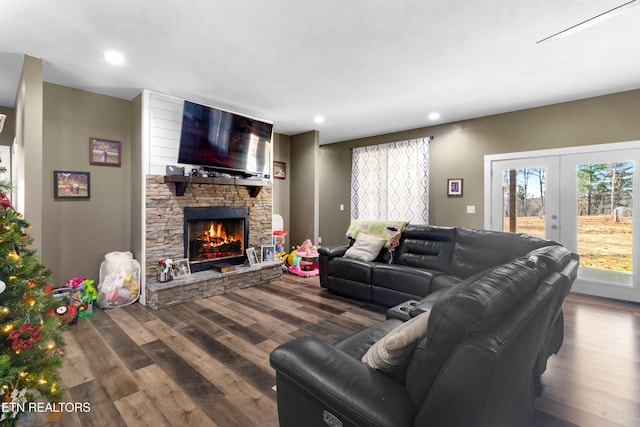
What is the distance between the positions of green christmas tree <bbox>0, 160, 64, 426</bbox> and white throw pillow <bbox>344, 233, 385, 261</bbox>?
3.02 m

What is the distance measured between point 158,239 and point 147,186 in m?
0.66

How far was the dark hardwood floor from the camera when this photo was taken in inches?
69.6

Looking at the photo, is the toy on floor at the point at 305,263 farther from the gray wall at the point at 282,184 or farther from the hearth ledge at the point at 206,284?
the gray wall at the point at 282,184

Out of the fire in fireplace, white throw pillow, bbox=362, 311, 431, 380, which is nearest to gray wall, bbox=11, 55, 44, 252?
the fire in fireplace

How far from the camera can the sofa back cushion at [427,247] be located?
3.56 metres

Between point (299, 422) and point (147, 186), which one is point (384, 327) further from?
point (147, 186)

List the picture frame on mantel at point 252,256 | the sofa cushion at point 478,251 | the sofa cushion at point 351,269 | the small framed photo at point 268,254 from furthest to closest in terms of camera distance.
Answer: the small framed photo at point 268,254 → the picture frame on mantel at point 252,256 → the sofa cushion at point 351,269 → the sofa cushion at point 478,251

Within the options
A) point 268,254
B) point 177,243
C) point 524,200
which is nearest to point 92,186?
A: point 177,243

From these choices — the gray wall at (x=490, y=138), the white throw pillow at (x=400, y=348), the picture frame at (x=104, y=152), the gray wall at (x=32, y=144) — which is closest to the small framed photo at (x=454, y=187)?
the gray wall at (x=490, y=138)

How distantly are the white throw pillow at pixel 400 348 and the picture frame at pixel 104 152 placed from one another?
161 inches

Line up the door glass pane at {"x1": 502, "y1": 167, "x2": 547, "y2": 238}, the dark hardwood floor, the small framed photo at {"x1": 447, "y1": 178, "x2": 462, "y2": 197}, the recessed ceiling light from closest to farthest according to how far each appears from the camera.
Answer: the dark hardwood floor < the recessed ceiling light < the door glass pane at {"x1": 502, "y1": 167, "x2": 547, "y2": 238} < the small framed photo at {"x1": 447, "y1": 178, "x2": 462, "y2": 197}

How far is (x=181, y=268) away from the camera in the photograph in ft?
12.7

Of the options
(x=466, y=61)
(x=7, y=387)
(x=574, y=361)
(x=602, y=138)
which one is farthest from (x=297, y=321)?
(x=602, y=138)

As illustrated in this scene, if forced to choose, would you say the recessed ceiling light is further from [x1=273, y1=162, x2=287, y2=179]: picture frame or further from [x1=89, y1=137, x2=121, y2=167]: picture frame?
[x1=273, y1=162, x2=287, y2=179]: picture frame
